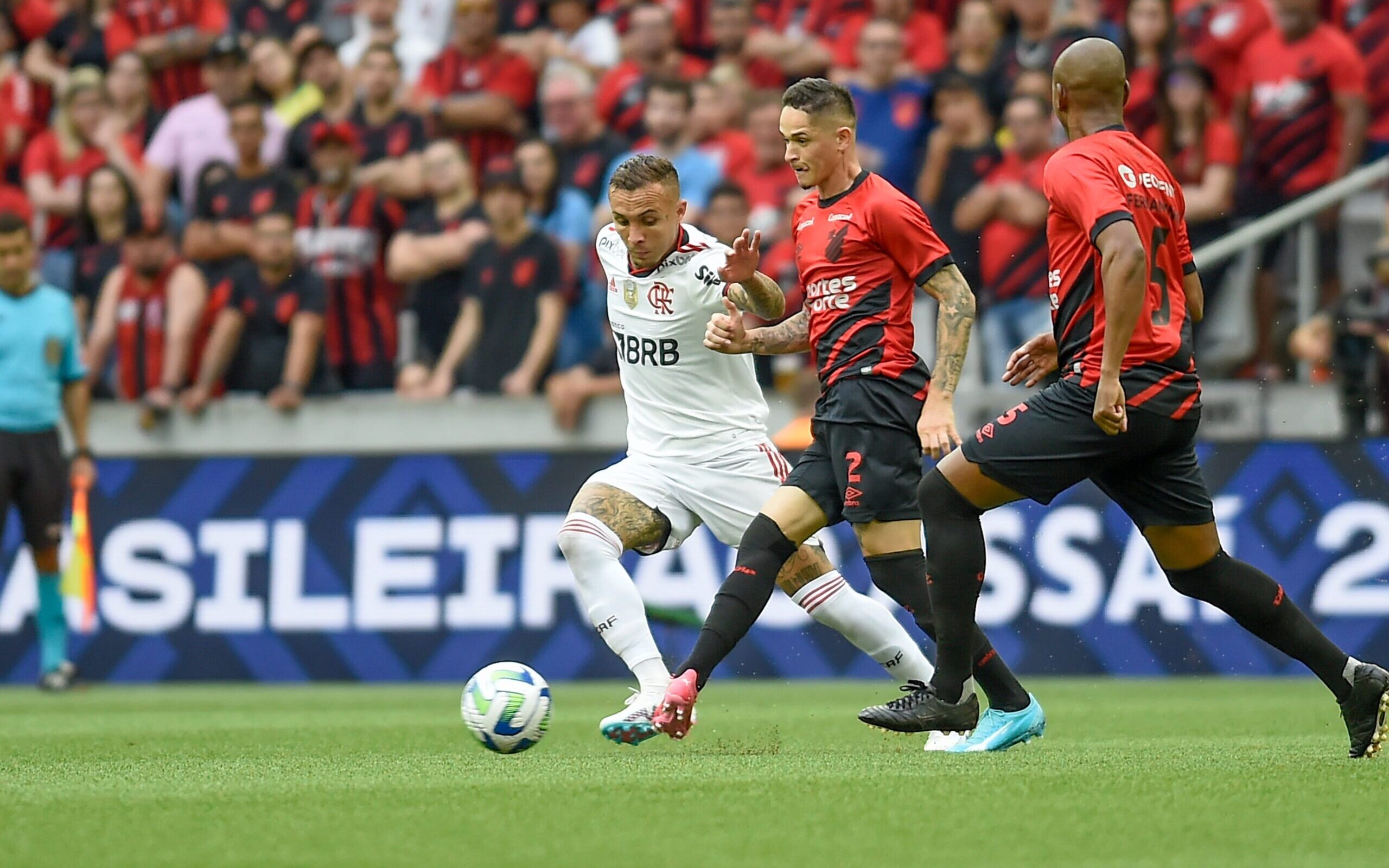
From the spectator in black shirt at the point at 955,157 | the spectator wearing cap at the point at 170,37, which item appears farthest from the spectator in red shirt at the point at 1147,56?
the spectator wearing cap at the point at 170,37

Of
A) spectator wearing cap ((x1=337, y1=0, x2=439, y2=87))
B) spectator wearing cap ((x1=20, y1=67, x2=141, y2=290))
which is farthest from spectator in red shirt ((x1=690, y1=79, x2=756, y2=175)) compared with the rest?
spectator wearing cap ((x1=20, y1=67, x2=141, y2=290))

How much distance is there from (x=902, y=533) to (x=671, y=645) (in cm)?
544

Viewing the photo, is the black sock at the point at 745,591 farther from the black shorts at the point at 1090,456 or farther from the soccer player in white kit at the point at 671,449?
the black shorts at the point at 1090,456

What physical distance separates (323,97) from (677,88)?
320 cm

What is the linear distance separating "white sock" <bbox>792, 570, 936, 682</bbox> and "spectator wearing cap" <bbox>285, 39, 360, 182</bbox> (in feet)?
27.7

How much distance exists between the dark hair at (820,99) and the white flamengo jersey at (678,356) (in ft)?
2.58

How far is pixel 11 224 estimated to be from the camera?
11.8 m

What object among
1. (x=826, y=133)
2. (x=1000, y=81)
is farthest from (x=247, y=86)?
(x=826, y=133)

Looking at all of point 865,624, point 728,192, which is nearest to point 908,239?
point 865,624

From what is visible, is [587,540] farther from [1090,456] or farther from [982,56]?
[982,56]

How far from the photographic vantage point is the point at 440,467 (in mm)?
12727

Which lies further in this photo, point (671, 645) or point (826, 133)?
point (671, 645)

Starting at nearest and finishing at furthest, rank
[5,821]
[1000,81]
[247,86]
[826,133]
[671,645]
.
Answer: [5,821], [826,133], [671,645], [1000,81], [247,86]

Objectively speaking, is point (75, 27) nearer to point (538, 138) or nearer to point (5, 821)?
point (538, 138)
